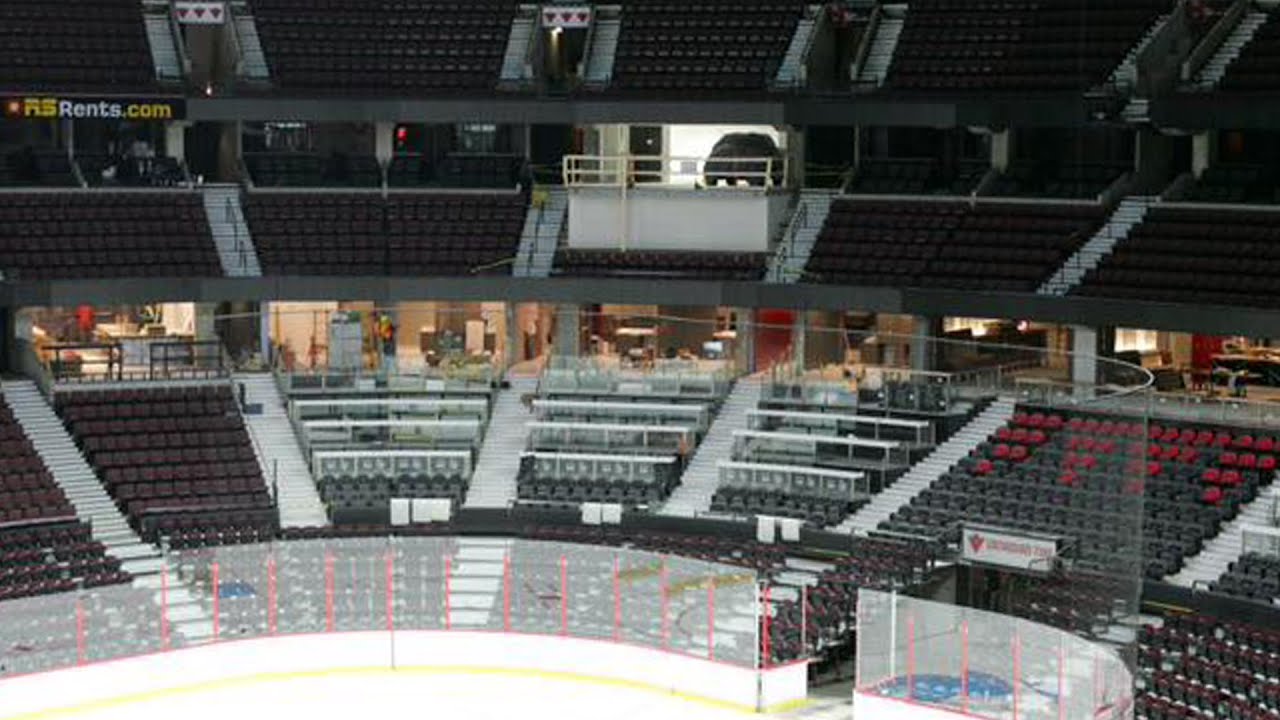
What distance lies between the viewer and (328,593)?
39.2 metres

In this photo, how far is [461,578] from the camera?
1560 inches

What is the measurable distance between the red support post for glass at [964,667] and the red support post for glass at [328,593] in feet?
35.5

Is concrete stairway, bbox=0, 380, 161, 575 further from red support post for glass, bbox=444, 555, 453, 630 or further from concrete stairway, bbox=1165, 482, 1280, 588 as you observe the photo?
concrete stairway, bbox=1165, 482, 1280, 588

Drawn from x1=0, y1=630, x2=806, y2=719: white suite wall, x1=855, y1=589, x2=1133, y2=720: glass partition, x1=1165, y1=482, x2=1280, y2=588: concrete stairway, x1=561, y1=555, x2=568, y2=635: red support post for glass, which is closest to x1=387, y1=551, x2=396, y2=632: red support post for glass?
x1=0, y1=630, x2=806, y2=719: white suite wall

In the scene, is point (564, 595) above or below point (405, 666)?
above

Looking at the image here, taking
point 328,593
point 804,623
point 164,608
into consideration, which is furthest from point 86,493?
point 804,623

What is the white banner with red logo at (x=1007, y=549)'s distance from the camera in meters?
37.6

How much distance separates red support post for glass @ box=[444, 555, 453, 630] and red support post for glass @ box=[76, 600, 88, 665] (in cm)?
583

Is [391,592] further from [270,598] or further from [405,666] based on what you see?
[270,598]

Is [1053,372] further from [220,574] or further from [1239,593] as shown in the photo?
[220,574]

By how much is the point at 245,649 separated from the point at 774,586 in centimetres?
883

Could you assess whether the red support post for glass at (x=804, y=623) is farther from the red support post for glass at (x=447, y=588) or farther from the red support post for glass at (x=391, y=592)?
the red support post for glass at (x=391, y=592)

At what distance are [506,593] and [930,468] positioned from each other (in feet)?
36.3

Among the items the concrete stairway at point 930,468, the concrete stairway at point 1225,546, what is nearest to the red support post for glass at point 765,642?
the concrete stairway at point 1225,546
